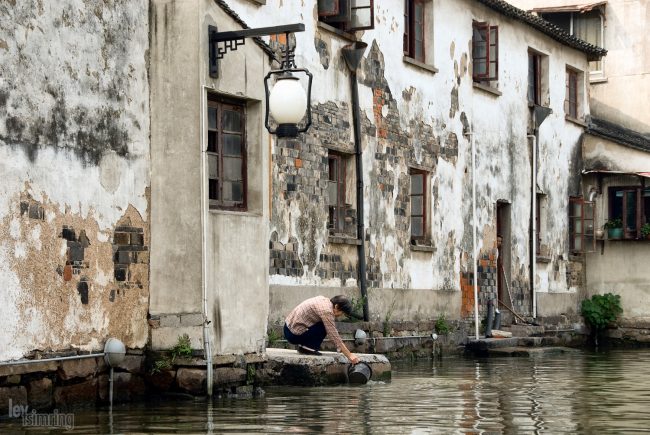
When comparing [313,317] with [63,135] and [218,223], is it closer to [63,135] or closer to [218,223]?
[218,223]

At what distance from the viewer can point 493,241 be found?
960 inches

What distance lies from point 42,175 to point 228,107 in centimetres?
263

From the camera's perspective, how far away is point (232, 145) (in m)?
12.9

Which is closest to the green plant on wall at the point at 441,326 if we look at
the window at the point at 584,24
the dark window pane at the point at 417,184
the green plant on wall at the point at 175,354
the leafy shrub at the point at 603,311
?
the dark window pane at the point at 417,184

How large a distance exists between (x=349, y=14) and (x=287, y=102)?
694cm

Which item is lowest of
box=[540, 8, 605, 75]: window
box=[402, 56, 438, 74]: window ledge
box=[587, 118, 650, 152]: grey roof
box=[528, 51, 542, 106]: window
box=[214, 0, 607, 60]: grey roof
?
box=[587, 118, 650, 152]: grey roof

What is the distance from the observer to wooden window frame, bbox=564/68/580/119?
28.9 metres

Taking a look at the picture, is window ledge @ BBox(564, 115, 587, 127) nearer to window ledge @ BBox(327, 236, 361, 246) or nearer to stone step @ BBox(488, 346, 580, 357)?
stone step @ BBox(488, 346, 580, 357)

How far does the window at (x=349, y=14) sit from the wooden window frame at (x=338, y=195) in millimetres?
1952

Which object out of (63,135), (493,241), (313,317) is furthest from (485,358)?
(63,135)

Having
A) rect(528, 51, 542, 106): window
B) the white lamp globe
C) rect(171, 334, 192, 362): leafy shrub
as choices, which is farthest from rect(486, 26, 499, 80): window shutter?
rect(171, 334, 192, 362): leafy shrub

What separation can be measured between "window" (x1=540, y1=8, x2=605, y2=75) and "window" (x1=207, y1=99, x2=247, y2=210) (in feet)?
63.0

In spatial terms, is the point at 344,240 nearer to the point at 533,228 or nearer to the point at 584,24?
the point at 533,228

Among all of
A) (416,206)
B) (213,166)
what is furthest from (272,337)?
(416,206)
